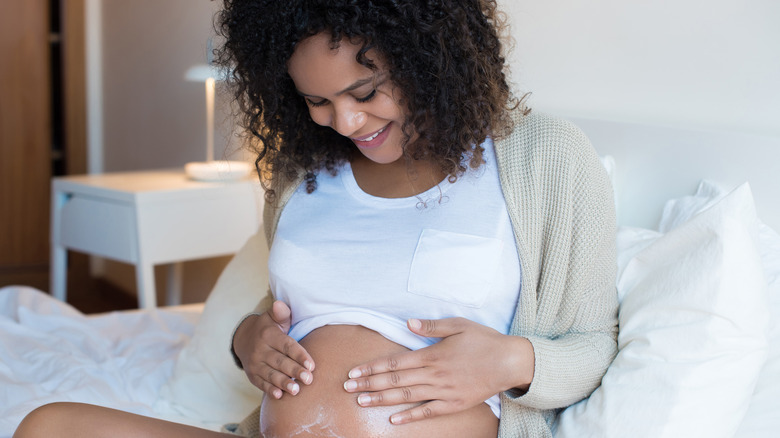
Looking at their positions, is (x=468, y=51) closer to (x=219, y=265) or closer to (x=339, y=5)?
(x=339, y=5)

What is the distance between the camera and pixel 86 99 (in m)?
3.44

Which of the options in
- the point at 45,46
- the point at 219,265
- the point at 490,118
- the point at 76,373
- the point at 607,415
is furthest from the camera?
the point at 45,46

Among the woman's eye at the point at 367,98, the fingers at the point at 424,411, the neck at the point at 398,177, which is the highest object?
the woman's eye at the point at 367,98

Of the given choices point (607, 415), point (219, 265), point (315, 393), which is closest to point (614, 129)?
point (607, 415)

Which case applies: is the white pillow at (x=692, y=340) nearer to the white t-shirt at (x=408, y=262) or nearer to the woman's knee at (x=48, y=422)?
the white t-shirt at (x=408, y=262)

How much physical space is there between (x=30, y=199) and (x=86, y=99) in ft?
1.76

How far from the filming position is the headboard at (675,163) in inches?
41.4

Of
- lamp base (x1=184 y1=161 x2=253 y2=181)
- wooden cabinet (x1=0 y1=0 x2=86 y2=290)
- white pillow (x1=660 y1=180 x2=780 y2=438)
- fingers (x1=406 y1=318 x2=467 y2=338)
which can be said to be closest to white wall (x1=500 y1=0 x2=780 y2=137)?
white pillow (x1=660 y1=180 x2=780 y2=438)

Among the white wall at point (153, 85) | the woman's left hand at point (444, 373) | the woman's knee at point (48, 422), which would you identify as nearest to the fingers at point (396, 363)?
the woman's left hand at point (444, 373)

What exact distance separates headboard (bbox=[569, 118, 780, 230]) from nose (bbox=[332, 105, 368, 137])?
52 cm

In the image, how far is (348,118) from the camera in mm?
949

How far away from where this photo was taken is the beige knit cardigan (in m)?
0.98

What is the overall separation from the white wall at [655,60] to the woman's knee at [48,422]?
2.67 feet

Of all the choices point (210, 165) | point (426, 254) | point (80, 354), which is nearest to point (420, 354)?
point (426, 254)
